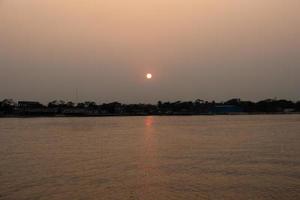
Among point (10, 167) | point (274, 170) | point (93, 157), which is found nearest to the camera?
point (274, 170)

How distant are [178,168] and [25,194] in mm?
11828

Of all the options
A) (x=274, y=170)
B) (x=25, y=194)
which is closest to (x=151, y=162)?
(x=274, y=170)

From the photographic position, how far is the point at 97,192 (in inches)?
907

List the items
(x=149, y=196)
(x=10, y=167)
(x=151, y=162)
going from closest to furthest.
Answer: (x=149, y=196) < (x=10, y=167) < (x=151, y=162)

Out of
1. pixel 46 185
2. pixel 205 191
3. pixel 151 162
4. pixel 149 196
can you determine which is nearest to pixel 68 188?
pixel 46 185

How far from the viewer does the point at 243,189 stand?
23453 millimetres

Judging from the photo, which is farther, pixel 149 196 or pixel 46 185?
pixel 46 185

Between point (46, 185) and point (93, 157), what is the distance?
14.3 m

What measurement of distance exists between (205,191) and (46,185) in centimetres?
791

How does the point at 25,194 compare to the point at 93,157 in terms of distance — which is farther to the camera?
the point at 93,157

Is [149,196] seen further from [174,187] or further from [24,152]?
[24,152]

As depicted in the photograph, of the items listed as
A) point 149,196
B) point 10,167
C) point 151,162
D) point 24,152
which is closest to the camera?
point 149,196

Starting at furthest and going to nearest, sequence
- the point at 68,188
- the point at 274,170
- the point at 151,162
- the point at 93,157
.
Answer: the point at 93,157 → the point at 151,162 → the point at 274,170 → the point at 68,188

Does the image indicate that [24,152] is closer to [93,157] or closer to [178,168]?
[93,157]
